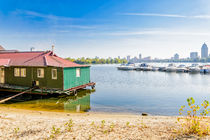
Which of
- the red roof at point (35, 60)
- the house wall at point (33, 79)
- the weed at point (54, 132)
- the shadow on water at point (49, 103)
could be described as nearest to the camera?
the weed at point (54, 132)

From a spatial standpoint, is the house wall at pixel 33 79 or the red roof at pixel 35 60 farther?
the red roof at pixel 35 60

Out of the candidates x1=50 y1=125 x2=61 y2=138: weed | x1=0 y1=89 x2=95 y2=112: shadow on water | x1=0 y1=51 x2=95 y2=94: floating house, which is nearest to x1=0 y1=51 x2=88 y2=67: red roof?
x1=0 y1=51 x2=95 y2=94: floating house

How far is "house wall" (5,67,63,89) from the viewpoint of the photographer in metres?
19.8

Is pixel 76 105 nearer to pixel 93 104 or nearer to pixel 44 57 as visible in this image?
pixel 93 104

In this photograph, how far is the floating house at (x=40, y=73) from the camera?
20.0m

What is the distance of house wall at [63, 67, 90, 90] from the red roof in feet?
3.10

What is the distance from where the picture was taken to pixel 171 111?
15.9 meters

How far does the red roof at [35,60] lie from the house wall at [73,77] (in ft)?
3.10

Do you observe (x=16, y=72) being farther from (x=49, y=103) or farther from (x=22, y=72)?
(x=49, y=103)

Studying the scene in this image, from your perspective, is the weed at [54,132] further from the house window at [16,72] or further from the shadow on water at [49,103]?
the house window at [16,72]

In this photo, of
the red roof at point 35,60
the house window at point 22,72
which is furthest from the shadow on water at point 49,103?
the red roof at point 35,60

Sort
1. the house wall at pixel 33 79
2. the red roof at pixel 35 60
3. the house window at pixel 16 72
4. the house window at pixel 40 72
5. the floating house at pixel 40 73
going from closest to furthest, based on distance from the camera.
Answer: the house wall at pixel 33 79 → the floating house at pixel 40 73 → the house window at pixel 40 72 → the red roof at pixel 35 60 → the house window at pixel 16 72

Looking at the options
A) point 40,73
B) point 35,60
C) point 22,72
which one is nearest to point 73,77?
point 40,73

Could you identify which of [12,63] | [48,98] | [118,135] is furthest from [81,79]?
[118,135]
